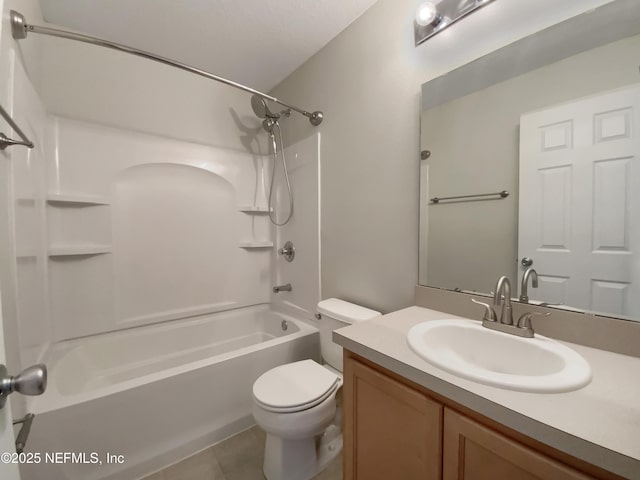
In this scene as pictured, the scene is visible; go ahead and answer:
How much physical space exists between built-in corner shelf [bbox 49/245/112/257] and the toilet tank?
1.53 meters

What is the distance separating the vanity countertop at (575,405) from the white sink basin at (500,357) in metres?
0.02

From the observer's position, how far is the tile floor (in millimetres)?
1253

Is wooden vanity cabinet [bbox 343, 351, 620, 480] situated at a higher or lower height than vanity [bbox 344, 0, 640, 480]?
lower

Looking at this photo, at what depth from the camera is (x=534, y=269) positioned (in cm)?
94

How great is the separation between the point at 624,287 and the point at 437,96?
3.28 ft

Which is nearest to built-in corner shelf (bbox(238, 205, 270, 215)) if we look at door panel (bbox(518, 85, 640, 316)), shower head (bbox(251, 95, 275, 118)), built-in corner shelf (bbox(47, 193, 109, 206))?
shower head (bbox(251, 95, 275, 118))

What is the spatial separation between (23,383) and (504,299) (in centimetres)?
126

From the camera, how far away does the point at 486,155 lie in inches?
42.1

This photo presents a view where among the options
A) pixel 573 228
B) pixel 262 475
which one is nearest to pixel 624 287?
pixel 573 228

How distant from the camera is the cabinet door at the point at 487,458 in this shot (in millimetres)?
484

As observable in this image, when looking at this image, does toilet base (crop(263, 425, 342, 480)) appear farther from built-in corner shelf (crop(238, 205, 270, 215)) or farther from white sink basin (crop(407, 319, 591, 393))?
built-in corner shelf (crop(238, 205, 270, 215))

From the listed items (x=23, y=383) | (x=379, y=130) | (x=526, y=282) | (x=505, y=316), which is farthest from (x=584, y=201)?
(x=23, y=383)

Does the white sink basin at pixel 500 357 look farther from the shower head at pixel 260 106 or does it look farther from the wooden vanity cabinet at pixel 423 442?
the shower head at pixel 260 106

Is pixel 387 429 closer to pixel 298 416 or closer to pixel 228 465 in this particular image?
pixel 298 416
